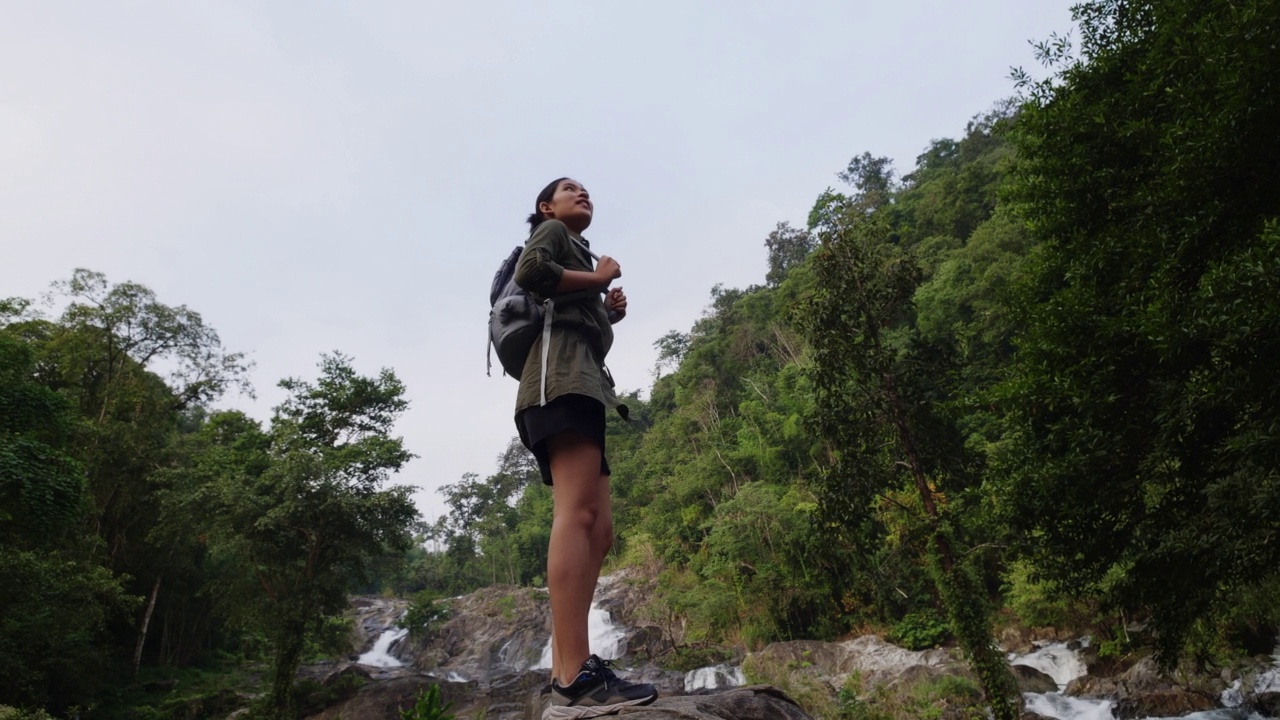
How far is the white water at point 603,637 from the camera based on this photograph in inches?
890

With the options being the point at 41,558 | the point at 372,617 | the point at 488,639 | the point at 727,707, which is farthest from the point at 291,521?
the point at 372,617

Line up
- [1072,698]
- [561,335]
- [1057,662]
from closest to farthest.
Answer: [561,335] → [1072,698] → [1057,662]

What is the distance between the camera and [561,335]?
2.08 m

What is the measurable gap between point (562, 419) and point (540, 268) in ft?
1.60

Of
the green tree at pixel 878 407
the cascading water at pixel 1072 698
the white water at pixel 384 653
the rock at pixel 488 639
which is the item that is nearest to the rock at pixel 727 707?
the green tree at pixel 878 407

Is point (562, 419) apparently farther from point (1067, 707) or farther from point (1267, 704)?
point (1067, 707)

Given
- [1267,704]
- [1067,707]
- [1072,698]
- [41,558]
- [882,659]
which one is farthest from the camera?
[882,659]

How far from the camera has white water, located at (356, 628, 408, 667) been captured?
Result: 91.6 ft

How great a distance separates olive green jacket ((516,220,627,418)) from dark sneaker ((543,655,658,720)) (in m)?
0.81

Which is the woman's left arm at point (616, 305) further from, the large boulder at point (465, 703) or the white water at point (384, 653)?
the white water at point (384, 653)

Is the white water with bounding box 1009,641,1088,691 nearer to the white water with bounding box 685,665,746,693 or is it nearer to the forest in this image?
the forest

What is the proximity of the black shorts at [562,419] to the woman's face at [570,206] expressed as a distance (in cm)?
78

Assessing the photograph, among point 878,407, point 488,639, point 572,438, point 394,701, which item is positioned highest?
point 878,407

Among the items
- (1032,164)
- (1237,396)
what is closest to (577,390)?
(1237,396)
